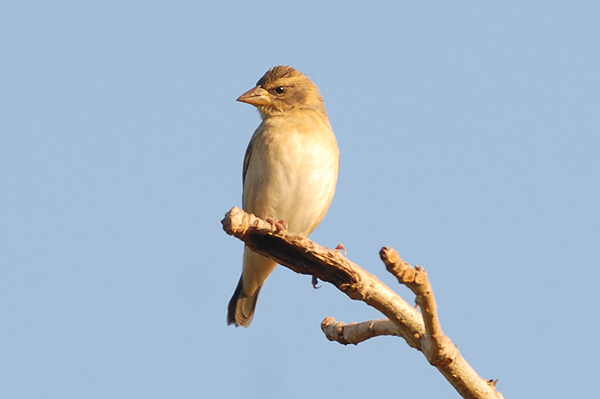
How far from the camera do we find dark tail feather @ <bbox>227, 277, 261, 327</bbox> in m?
7.55

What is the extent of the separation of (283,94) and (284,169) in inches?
48.5

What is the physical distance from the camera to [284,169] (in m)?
6.53

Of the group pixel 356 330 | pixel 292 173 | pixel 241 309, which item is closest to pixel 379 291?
pixel 356 330

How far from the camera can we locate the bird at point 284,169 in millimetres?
6559

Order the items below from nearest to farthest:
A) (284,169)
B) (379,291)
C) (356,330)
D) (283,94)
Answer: (379,291), (356,330), (284,169), (283,94)

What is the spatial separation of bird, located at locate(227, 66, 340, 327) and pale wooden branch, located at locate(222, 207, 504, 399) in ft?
2.65

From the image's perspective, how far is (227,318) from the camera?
7570 mm

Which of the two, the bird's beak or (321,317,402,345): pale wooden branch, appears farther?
the bird's beak

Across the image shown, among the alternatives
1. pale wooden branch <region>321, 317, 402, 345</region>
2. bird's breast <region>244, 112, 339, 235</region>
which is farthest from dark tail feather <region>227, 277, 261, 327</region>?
pale wooden branch <region>321, 317, 402, 345</region>

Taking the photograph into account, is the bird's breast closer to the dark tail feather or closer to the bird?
the bird

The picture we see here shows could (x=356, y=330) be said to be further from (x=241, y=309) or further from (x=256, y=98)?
(x=256, y=98)

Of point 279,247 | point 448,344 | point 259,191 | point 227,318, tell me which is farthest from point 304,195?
point 448,344

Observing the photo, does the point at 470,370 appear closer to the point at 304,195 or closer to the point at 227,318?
the point at 304,195

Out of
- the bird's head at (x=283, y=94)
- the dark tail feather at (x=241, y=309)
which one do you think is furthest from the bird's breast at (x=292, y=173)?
the dark tail feather at (x=241, y=309)
